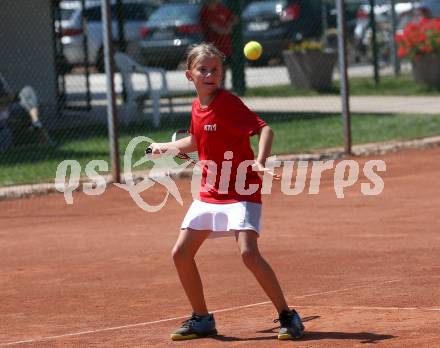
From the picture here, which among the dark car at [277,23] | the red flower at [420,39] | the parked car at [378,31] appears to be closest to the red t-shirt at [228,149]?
the red flower at [420,39]

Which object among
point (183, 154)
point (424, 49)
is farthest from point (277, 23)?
point (183, 154)

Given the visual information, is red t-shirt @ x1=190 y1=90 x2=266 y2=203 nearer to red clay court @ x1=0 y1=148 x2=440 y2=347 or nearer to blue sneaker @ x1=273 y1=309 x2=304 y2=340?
blue sneaker @ x1=273 y1=309 x2=304 y2=340

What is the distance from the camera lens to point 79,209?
12727mm

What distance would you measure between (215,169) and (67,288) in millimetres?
2237

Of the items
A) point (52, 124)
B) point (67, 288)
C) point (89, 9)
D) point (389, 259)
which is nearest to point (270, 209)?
point (389, 259)

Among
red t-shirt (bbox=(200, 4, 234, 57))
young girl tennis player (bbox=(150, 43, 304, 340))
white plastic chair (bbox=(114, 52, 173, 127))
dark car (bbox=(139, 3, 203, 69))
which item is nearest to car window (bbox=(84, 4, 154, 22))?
dark car (bbox=(139, 3, 203, 69))

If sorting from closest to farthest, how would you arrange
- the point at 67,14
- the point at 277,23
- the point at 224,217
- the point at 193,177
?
the point at 224,217, the point at 193,177, the point at 277,23, the point at 67,14

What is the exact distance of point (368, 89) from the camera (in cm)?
2569

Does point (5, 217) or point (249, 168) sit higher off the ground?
point (249, 168)

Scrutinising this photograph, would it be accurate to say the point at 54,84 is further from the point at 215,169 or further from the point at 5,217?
the point at 215,169

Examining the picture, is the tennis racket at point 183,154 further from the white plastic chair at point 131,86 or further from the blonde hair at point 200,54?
the white plastic chair at point 131,86

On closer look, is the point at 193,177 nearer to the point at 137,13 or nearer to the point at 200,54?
the point at 200,54

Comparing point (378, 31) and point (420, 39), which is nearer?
point (420, 39)

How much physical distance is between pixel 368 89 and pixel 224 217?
62.7ft
